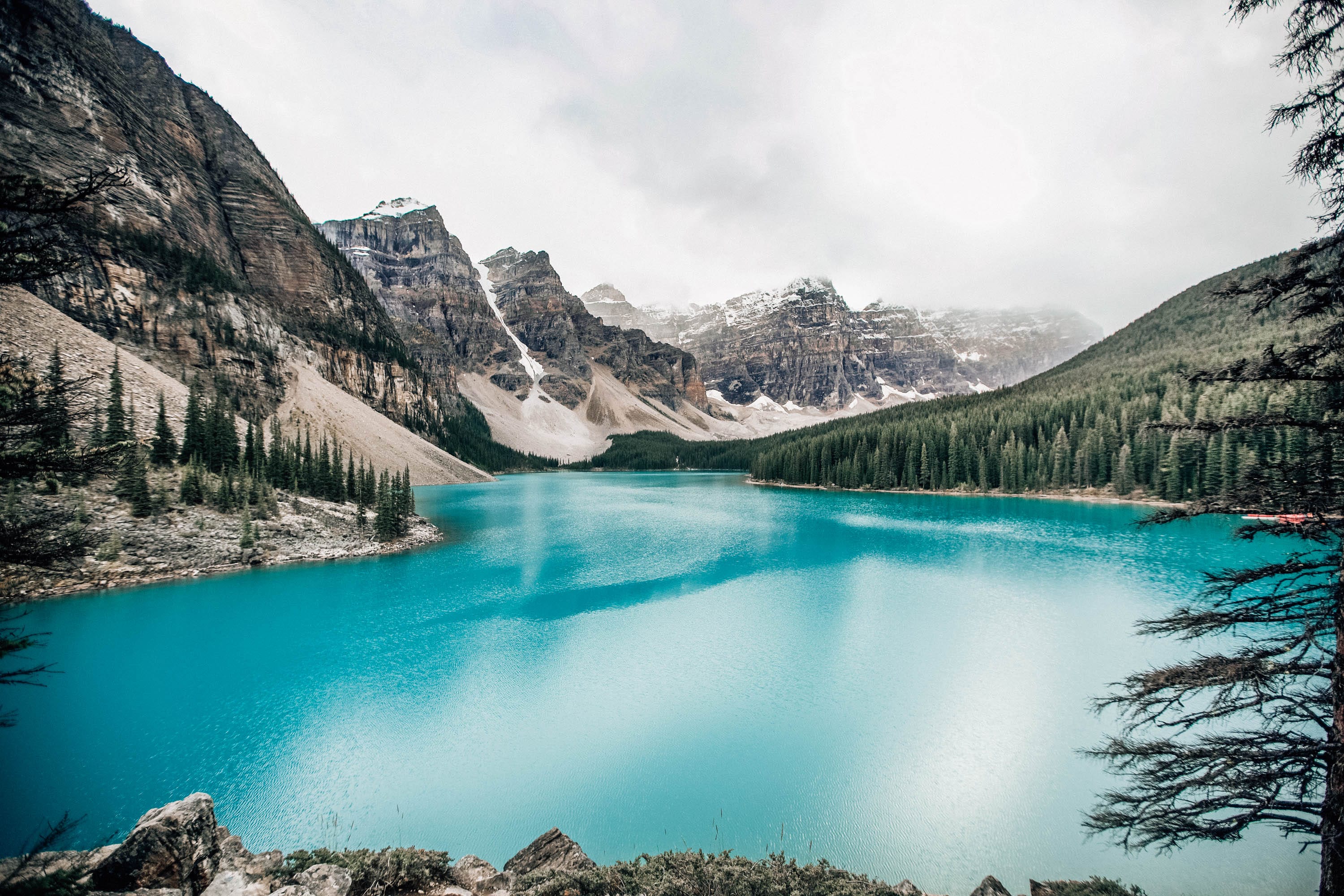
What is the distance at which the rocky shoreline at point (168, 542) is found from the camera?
17.7m

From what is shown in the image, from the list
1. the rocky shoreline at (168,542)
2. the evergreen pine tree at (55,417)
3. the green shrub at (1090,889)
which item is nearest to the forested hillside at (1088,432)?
the green shrub at (1090,889)

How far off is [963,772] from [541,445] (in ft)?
432

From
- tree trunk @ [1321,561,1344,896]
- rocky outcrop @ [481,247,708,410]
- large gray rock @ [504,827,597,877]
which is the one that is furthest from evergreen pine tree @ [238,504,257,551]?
rocky outcrop @ [481,247,708,410]

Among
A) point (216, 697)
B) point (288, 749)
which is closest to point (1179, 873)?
point (288, 749)

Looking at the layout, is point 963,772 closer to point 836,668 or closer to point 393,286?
point 836,668

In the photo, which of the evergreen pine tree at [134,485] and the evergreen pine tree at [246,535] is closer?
the evergreen pine tree at [134,485]

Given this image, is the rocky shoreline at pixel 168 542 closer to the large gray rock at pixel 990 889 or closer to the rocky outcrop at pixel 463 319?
the large gray rock at pixel 990 889

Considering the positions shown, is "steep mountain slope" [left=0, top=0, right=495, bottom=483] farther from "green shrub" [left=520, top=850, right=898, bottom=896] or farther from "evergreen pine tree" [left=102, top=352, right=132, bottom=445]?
"green shrub" [left=520, top=850, right=898, bottom=896]

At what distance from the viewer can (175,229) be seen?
173 feet

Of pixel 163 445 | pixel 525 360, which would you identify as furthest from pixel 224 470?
pixel 525 360

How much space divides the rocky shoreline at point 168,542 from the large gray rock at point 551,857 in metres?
17.2

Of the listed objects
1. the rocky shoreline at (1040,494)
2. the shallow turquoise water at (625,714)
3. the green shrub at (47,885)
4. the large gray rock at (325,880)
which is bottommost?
the shallow turquoise water at (625,714)

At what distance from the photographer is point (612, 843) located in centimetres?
748

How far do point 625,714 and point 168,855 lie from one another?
7.54 m
